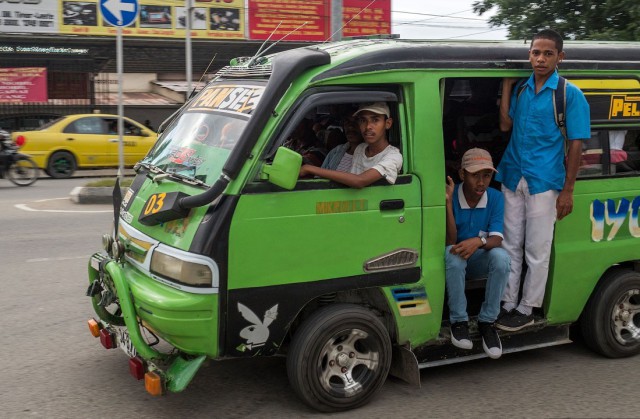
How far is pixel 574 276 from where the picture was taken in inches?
193

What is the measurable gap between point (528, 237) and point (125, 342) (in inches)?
102

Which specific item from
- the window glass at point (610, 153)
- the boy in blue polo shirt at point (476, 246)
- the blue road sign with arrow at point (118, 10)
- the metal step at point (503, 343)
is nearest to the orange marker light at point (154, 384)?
the metal step at point (503, 343)

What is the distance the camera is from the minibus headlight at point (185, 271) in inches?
148

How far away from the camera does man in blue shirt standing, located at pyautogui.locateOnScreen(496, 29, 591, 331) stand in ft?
14.9

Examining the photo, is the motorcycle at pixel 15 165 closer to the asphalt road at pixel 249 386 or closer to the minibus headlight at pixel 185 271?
the asphalt road at pixel 249 386

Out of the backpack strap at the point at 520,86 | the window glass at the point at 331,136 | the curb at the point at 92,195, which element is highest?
the backpack strap at the point at 520,86

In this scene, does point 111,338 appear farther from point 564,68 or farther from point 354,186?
point 564,68

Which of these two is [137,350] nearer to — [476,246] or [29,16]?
[476,246]

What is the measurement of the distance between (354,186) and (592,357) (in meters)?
2.38

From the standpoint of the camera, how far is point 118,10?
1085 centimetres

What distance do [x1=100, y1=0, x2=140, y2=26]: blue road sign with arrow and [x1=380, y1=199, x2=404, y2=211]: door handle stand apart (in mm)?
7969

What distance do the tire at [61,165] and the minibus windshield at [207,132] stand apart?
41.7 ft

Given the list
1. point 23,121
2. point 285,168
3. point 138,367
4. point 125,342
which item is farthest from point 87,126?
point 285,168

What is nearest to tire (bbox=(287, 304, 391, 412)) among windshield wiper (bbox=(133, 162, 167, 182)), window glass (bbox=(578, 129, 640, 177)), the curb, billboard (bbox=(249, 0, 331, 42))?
windshield wiper (bbox=(133, 162, 167, 182))
